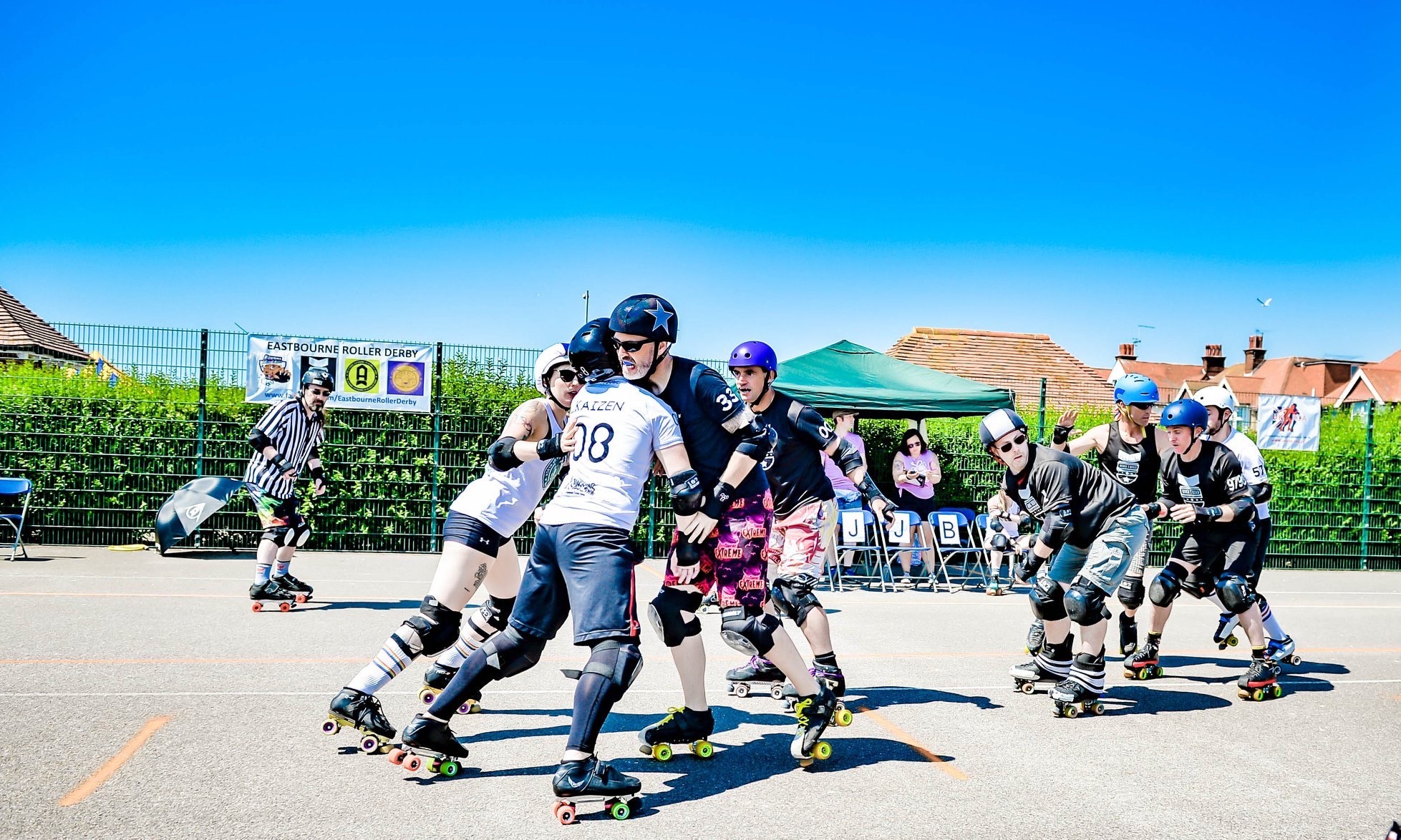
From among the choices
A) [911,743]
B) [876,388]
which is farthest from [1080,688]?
[876,388]

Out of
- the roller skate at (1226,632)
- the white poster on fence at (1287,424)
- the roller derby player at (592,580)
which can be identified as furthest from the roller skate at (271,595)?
the white poster on fence at (1287,424)

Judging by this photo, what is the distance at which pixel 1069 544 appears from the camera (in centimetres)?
573

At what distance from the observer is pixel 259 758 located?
435 centimetres

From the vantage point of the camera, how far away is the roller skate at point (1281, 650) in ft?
21.4

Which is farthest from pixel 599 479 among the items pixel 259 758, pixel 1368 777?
pixel 1368 777

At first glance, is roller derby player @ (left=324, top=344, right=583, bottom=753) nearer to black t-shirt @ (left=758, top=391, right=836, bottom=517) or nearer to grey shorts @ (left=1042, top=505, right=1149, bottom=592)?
black t-shirt @ (left=758, top=391, right=836, bottom=517)

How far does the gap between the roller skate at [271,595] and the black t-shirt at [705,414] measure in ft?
18.0

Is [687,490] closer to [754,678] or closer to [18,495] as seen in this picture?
[754,678]

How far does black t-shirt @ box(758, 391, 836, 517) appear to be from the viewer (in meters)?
5.81

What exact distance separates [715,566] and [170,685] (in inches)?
131

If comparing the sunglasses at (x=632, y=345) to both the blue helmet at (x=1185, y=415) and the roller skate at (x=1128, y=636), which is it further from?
the roller skate at (x=1128, y=636)

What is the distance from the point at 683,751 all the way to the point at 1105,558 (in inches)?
106

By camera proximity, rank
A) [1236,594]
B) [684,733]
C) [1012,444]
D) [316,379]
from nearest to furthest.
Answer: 1. [684,733]
2. [1012,444]
3. [1236,594]
4. [316,379]

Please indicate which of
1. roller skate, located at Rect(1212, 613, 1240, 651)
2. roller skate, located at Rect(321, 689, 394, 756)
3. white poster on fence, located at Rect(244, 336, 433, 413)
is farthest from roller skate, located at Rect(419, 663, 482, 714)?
white poster on fence, located at Rect(244, 336, 433, 413)
